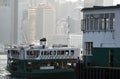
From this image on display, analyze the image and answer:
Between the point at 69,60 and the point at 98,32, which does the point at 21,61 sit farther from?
the point at 98,32

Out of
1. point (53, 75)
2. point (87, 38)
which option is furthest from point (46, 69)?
point (87, 38)

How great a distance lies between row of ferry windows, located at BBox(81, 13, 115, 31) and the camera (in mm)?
36562

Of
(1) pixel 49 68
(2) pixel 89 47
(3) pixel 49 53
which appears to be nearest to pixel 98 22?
(2) pixel 89 47

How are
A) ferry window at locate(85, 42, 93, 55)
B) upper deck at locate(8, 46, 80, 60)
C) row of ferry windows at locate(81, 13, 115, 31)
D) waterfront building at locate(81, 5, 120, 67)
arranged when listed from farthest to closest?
upper deck at locate(8, 46, 80, 60) < ferry window at locate(85, 42, 93, 55) < row of ferry windows at locate(81, 13, 115, 31) < waterfront building at locate(81, 5, 120, 67)

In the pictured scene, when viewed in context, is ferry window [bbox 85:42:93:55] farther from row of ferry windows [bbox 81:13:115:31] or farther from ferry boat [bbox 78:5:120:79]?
row of ferry windows [bbox 81:13:115:31]

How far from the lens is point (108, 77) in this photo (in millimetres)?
34938

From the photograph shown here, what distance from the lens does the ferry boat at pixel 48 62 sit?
5991cm

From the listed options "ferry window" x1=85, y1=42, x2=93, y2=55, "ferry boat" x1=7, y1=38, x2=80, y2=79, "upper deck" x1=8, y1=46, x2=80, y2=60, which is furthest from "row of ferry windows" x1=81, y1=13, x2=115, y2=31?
"upper deck" x1=8, y1=46, x2=80, y2=60

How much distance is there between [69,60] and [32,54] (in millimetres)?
4363

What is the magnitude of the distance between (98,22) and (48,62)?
2345cm

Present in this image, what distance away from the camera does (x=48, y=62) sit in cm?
6022

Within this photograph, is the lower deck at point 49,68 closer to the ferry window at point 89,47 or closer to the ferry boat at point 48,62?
the ferry boat at point 48,62

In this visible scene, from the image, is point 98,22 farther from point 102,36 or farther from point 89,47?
point 89,47

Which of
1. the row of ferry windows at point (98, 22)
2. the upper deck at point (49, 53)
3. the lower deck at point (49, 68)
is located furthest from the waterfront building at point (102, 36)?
the upper deck at point (49, 53)
